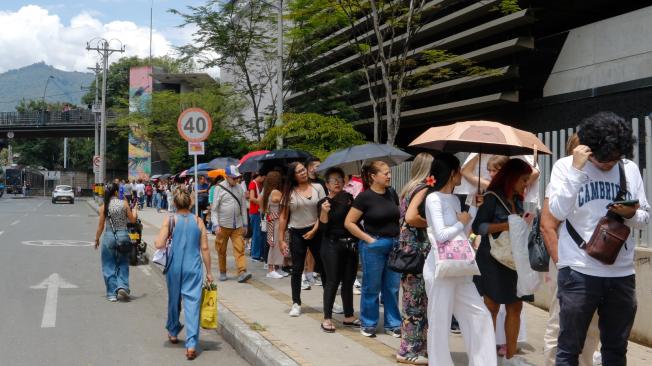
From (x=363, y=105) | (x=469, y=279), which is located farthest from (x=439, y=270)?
(x=363, y=105)

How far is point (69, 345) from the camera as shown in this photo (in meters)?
7.17

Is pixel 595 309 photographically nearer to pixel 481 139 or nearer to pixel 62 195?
pixel 481 139

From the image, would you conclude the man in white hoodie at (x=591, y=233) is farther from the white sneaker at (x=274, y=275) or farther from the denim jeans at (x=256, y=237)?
the denim jeans at (x=256, y=237)

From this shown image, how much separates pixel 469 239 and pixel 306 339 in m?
2.01

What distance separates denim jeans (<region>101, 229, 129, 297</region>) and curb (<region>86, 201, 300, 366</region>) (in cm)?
213

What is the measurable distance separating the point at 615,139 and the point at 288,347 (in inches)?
145

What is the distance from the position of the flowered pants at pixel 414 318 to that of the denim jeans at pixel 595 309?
1877 millimetres

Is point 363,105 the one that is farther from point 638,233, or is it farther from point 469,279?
point 469,279

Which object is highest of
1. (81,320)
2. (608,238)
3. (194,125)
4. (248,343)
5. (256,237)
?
(194,125)

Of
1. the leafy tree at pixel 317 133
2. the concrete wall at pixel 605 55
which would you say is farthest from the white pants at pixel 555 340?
the concrete wall at pixel 605 55

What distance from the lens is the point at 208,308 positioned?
22.8 feet

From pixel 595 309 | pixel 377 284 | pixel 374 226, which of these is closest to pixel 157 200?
pixel 377 284

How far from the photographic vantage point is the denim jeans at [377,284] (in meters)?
6.91

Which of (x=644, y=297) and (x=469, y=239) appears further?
(x=644, y=297)
